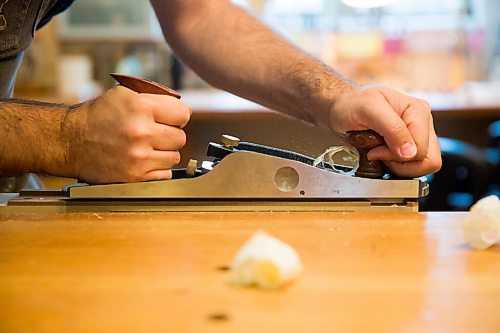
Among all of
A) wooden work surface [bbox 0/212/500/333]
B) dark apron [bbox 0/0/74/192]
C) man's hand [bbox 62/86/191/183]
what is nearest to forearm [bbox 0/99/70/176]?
man's hand [bbox 62/86/191/183]

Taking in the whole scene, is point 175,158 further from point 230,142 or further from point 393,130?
point 393,130

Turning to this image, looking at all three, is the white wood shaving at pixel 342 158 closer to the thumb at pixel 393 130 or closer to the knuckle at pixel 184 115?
the thumb at pixel 393 130

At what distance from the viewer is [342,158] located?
124 cm

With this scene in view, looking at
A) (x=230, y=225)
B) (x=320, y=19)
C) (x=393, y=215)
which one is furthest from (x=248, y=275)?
(x=320, y=19)

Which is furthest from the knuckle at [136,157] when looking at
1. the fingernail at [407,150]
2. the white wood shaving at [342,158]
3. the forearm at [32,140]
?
the fingernail at [407,150]

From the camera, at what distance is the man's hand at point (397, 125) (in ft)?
3.62

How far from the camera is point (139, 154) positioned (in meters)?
1.07

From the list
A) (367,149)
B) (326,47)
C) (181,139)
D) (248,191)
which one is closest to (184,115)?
(181,139)

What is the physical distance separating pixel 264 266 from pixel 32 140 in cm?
56

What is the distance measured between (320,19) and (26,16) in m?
4.07

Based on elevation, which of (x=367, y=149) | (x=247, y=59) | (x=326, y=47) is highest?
(x=326, y=47)

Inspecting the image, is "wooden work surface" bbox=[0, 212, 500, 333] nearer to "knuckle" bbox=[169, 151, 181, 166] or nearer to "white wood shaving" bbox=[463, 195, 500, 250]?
"white wood shaving" bbox=[463, 195, 500, 250]

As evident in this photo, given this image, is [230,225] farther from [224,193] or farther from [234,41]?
[234,41]

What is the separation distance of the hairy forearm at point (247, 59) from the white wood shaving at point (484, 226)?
1.40 feet
